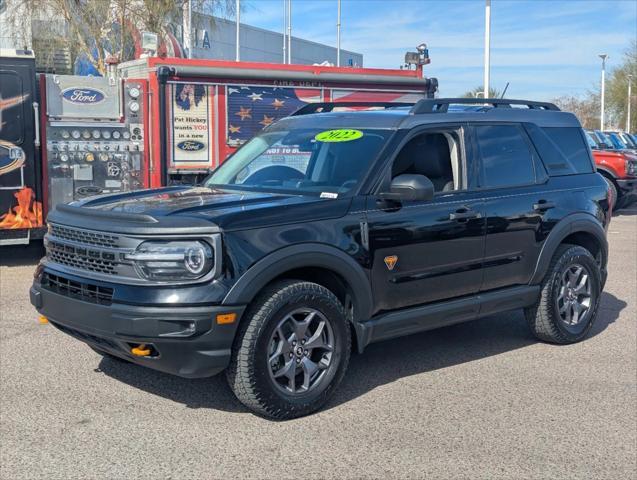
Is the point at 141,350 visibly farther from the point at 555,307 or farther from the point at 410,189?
the point at 555,307

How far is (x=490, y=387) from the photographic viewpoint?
Answer: 17.3 feet

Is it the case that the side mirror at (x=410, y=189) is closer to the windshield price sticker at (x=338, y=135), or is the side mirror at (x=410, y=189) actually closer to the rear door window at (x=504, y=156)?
the windshield price sticker at (x=338, y=135)

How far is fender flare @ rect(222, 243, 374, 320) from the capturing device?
4.25m

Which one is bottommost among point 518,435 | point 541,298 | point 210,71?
point 518,435

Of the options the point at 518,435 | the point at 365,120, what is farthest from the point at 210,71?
the point at 518,435

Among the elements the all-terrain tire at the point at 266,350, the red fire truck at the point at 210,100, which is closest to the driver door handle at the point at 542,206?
the all-terrain tire at the point at 266,350

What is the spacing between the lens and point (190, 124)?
1023cm

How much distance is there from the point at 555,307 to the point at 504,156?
50.9 inches

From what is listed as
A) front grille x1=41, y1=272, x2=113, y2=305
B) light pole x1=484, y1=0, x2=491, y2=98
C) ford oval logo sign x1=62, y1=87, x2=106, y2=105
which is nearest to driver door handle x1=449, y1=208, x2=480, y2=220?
front grille x1=41, y1=272, x2=113, y2=305

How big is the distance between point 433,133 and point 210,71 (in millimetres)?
5329

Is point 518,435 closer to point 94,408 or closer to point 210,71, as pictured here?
point 94,408

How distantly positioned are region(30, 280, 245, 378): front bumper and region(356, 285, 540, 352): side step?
105 cm

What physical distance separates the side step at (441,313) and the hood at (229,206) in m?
0.79

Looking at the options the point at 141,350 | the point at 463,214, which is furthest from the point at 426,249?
the point at 141,350
